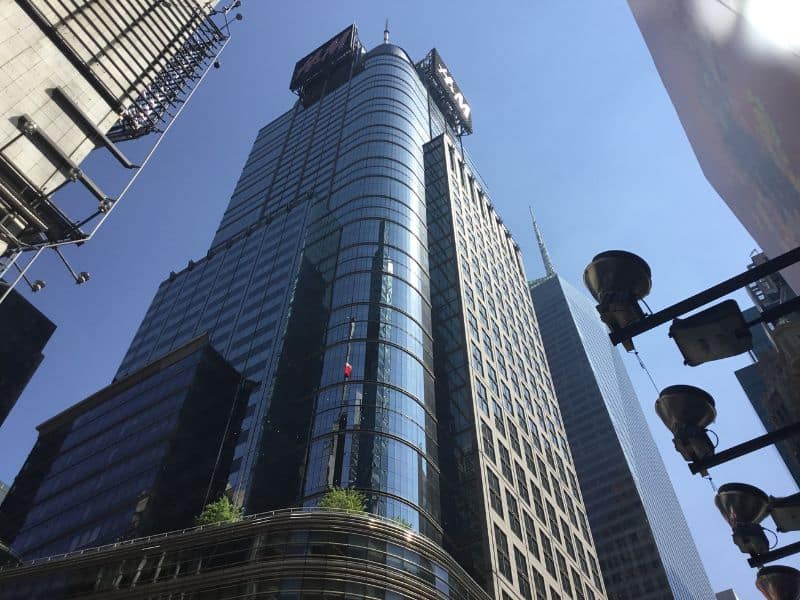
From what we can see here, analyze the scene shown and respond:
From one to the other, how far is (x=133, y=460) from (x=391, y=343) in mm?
30096

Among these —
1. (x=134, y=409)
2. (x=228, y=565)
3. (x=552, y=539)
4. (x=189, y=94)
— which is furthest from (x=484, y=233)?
(x=228, y=565)

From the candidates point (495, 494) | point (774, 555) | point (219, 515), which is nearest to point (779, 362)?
point (774, 555)

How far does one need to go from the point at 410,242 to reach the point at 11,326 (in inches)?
1676

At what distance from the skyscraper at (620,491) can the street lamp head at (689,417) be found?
5691 inches

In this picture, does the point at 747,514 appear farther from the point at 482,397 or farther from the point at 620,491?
the point at 620,491

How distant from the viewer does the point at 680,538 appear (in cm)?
17100

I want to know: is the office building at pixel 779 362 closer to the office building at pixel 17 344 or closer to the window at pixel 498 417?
the window at pixel 498 417

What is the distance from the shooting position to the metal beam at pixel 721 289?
473 cm

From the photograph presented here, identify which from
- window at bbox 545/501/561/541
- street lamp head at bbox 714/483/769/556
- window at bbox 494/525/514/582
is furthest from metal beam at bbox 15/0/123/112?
window at bbox 545/501/561/541

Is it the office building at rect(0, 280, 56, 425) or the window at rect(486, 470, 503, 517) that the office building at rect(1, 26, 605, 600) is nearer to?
the window at rect(486, 470, 503, 517)

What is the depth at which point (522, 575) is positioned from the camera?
53.7 metres

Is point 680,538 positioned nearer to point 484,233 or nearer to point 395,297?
point 484,233

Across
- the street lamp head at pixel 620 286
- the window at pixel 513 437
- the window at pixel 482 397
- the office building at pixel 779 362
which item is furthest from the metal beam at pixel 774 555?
the window at pixel 513 437

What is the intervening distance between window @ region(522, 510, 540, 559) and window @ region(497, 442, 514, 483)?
12.4 feet
